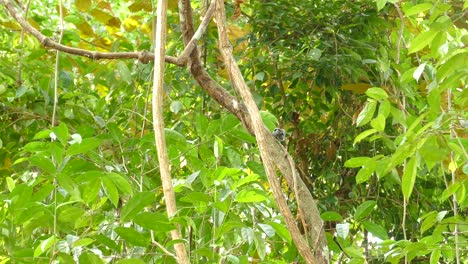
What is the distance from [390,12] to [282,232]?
3.71ft

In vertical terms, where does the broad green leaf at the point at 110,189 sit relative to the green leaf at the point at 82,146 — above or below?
below

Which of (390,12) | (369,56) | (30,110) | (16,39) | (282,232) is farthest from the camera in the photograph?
(16,39)

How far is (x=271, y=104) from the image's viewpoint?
2045 millimetres

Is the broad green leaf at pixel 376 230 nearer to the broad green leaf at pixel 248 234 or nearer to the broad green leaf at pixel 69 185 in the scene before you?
the broad green leaf at pixel 248 234

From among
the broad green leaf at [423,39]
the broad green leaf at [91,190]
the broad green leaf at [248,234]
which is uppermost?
the broad green leaf at [423,39]

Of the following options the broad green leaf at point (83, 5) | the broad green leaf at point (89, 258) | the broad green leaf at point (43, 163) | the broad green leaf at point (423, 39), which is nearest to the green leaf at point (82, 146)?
the broad green leaf at point (43, 163)

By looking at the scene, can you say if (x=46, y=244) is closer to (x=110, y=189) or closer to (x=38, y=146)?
(x=110, y=189)

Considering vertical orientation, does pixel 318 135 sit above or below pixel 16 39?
below

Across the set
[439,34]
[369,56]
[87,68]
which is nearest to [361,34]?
[369,56]

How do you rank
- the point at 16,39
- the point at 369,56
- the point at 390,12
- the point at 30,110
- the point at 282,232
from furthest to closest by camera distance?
the point at 16,39 < the point at 390,12 < the point at 369,56 < the point at 30,110 < the point at 282,232

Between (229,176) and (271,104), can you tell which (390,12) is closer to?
(271,104)

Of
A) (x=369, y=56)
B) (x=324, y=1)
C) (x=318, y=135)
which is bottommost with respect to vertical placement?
(x=318, y=135)

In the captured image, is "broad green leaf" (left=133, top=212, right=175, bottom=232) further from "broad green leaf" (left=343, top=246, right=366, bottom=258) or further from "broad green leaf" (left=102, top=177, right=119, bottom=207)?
"broad green leaf" (left=343, top=246, right=366, bottom=258)

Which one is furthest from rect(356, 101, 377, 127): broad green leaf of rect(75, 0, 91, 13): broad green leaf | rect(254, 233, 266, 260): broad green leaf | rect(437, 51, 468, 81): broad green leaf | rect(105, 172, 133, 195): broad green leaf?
rect(75, 0, 91, 13): broad green leaf
